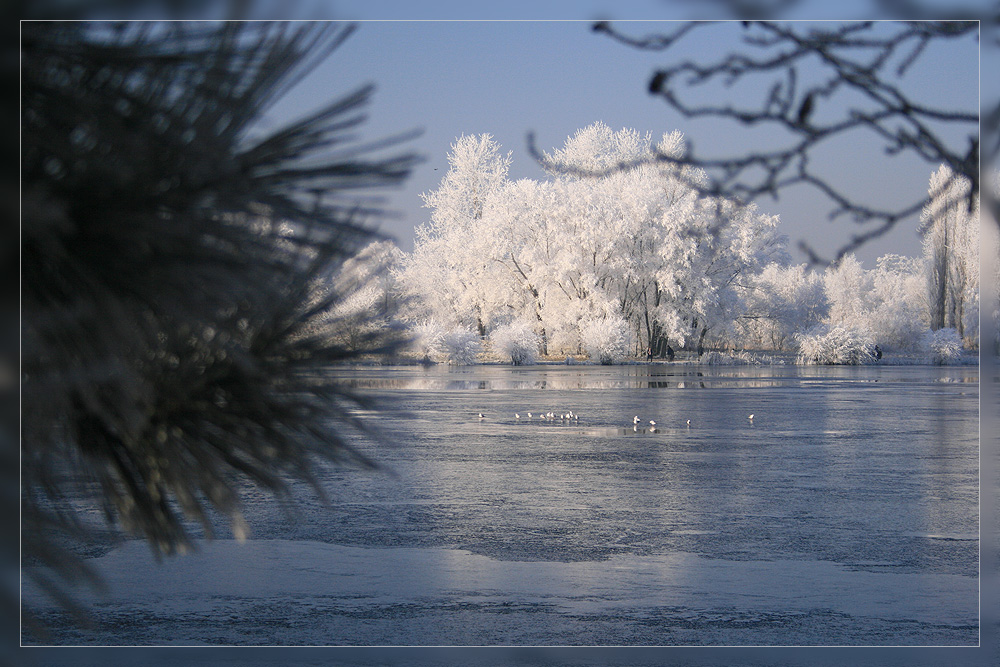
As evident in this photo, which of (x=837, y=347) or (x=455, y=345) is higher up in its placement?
(x=455, y=345)

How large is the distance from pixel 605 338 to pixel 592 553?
973 inches

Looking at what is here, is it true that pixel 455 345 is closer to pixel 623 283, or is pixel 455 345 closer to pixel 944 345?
pixel 623 283

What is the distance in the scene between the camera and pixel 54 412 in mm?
973

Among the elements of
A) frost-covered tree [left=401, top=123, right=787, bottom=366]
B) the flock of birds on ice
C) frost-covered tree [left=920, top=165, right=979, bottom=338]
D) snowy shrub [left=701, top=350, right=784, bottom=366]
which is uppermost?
frost-covered tree [left=401, top=123, right=787, bottom=366]

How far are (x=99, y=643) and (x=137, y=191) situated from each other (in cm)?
361

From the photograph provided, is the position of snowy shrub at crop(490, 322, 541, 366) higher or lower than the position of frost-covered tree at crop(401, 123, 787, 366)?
lower

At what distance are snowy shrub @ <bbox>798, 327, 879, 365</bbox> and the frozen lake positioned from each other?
64.9 ft

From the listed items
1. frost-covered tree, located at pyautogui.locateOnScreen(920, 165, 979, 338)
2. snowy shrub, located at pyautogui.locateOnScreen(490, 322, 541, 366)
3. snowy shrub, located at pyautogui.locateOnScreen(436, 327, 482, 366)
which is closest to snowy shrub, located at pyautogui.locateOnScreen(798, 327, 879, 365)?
snowy shrub, located at pyautogui.locateOnScreen(490, 322, 541, 366)

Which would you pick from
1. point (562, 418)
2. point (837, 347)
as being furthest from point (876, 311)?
point (562, 418)

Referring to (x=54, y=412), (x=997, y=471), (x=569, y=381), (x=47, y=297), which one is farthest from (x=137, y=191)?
(x=569, y=381)

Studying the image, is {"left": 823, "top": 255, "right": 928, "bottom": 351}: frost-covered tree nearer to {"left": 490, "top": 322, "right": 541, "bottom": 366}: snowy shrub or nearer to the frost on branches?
the frost on branches

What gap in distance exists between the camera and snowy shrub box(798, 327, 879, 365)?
97.6 ft

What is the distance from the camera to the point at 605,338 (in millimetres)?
29750

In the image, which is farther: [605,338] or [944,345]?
[605,338]
